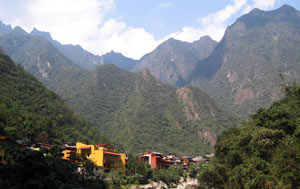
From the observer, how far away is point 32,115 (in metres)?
77.5

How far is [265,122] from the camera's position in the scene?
166ft

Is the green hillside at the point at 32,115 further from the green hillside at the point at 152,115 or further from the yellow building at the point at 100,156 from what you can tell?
the green hillside at the point at 152,115

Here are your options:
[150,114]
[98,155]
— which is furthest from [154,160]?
[150,114]

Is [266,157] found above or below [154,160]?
above

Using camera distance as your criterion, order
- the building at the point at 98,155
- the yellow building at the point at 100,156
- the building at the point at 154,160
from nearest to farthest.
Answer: the building at the point at 98,155, the yellow building at the point at 100,156, the building at the point at 154,160

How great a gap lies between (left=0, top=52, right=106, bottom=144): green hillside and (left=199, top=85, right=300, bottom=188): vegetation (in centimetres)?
4145

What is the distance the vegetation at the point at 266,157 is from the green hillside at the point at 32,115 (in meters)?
41.4

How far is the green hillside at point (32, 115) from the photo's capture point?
65688 mm

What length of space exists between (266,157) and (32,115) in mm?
59717

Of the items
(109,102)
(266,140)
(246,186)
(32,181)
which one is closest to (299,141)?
(266,140)

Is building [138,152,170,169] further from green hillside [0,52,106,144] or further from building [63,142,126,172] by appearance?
green hillside [0,52,106,144]

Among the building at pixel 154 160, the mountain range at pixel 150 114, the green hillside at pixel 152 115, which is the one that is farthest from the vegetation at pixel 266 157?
the green hillside at pixel 152 115

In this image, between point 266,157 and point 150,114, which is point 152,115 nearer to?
point 150,114

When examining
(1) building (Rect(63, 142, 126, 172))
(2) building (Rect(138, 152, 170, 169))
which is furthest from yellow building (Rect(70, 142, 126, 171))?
(2) building (Rect(138, 152, 170, 169))
